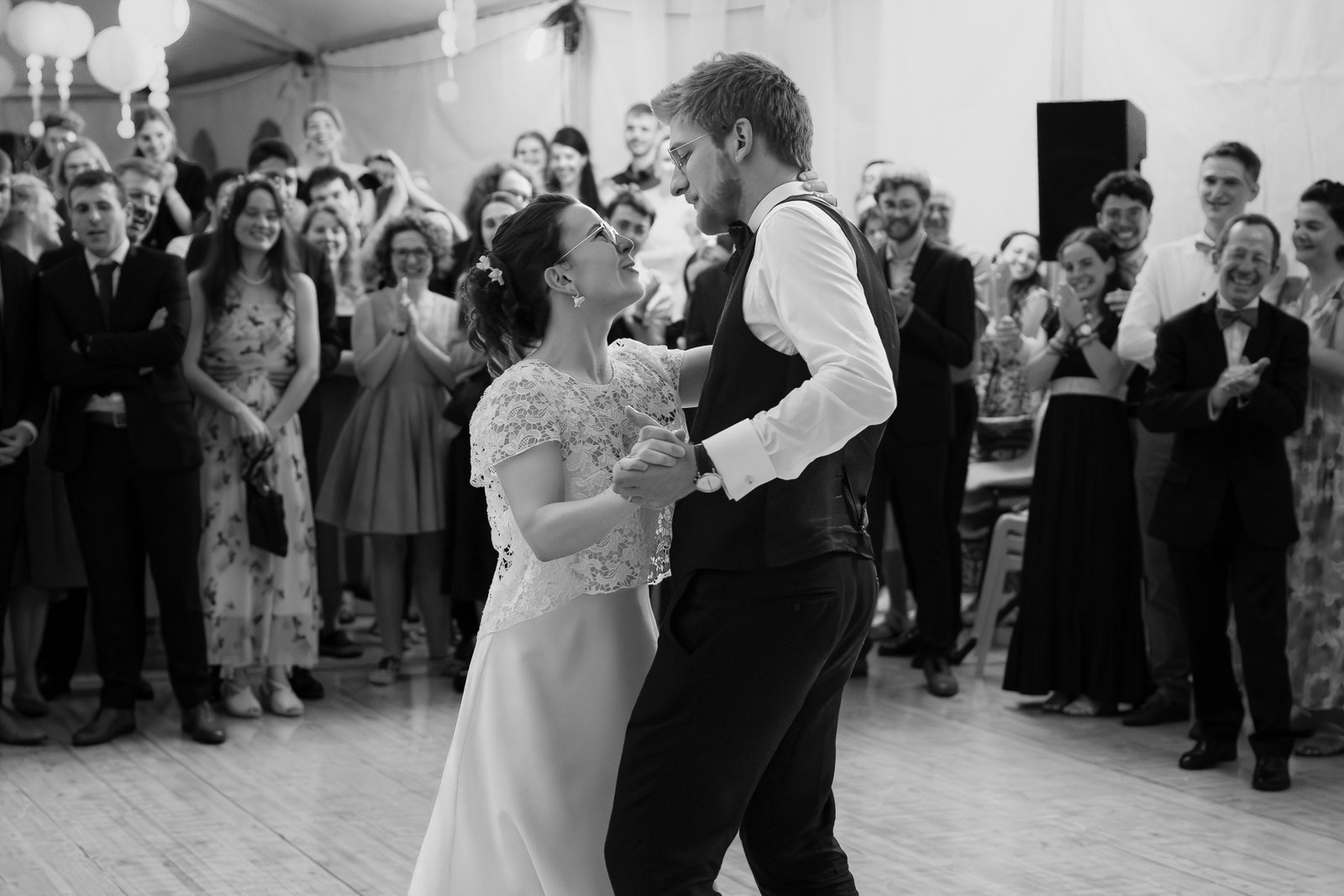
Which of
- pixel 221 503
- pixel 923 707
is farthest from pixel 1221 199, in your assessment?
pixel 221 503

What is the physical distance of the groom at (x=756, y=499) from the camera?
6.44 feet

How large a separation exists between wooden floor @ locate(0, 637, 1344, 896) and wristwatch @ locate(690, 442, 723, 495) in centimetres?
168

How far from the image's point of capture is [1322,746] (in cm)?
462

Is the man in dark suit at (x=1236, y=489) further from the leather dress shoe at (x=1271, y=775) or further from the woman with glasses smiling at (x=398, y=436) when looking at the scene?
the woman with glasses smiling at (x=398, y=436)

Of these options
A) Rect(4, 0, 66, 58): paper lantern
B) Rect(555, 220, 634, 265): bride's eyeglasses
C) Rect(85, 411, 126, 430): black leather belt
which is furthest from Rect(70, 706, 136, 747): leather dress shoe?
Rect(4, 0, 66, 58): paper lantern

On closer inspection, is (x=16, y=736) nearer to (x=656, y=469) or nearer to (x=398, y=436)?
(x=398, y=436)

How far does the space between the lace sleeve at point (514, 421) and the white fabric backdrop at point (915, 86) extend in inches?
185

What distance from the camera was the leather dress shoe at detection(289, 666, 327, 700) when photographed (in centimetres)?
531

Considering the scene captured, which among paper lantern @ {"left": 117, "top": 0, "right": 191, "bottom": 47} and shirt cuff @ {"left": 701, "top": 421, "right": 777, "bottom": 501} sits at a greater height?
paper lantern @ {"left": 117, "top": 0, "right": 191, "bottom": 47}

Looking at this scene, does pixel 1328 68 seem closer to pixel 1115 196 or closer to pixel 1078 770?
pixel 1115 196

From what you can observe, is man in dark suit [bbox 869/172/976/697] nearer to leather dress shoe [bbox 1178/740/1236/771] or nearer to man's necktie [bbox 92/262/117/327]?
leather dress shoe [bbox 1178/740/1236/771]

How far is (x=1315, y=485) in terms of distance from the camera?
4.66 meters

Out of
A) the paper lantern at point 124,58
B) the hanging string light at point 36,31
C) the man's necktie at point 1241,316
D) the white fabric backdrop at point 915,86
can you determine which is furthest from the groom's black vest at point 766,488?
the hanging string light at point 36,31

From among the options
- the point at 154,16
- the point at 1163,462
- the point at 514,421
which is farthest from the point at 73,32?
the point at 514,421
